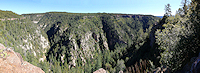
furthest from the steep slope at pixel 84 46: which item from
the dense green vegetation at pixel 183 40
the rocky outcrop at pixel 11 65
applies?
the rocky outcrop at pixel 11 65

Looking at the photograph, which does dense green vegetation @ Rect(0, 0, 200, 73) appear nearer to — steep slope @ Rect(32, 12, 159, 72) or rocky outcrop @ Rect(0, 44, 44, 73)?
steep slope @ Rect(32, 12, 159, 72)

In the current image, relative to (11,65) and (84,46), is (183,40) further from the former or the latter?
(84,46)

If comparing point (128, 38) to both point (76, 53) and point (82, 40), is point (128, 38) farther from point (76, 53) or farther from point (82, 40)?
point (76, 53)

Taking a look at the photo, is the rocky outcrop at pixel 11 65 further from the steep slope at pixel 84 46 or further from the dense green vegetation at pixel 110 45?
the steep slope at pixel 84 46

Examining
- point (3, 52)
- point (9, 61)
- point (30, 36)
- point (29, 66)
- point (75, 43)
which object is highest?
point (3, 52)

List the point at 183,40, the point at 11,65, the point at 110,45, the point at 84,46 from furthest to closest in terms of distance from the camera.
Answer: the point at 110,45, the point at 84,46, the point at 183,40, the point at 11,65

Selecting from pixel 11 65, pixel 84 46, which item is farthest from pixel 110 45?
pixel 11 65

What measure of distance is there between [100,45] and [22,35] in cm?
11737

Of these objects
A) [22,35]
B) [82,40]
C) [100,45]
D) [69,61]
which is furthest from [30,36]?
[100,45]

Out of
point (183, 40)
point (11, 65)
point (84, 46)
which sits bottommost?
point (84, 46)

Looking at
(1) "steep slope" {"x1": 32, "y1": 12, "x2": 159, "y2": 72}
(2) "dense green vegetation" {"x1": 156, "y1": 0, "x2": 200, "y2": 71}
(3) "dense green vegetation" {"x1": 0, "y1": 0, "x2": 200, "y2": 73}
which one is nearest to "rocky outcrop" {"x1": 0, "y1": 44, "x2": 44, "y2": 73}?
(3) "dense green vegetation" {"x1": 0, "y1": 0, "x2": 200, "y2": 73}

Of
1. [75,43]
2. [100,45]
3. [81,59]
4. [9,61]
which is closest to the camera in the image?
[9,61]

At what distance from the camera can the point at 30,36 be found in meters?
116

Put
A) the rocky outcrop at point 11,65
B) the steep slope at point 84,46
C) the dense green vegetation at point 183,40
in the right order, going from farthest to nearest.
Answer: the steep slope at point 84,46 → the dense green vegetation at point 183,40 → the rocky outcrop at point 11,65
